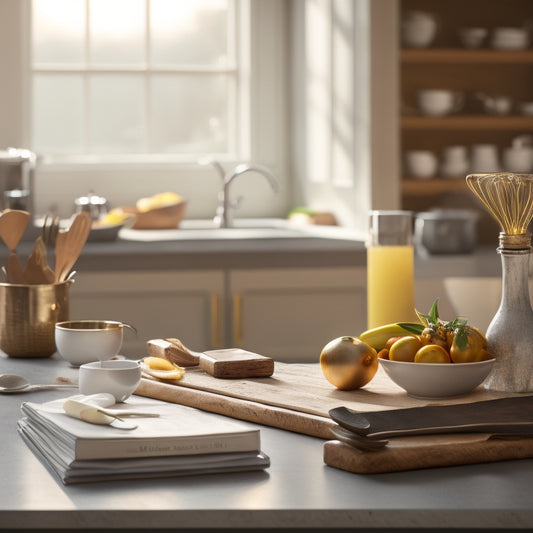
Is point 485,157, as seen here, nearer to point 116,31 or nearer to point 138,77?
point 138,77

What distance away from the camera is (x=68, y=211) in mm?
4371

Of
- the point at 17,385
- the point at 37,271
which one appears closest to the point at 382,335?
the point at 17,385

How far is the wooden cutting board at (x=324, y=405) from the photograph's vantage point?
111 centimetres

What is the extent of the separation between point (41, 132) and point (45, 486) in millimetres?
3569

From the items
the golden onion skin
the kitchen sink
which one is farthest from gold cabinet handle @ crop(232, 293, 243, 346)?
the golden onion skin

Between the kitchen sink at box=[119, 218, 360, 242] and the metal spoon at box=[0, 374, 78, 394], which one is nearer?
the metal spoon at box=[0, 374, 78, 394]

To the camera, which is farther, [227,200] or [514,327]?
[227,200]

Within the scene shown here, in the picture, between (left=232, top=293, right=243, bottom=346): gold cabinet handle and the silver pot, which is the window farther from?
(left=232, top=293, right=243, bottom=346): gold cabinet handle

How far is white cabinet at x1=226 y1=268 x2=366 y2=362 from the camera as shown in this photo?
3.39m

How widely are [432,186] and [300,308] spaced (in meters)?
0.92

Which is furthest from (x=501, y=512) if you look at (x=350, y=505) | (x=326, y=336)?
(x=326, y=336)

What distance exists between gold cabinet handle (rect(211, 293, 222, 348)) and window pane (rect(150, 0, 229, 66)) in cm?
157

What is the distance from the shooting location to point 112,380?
1342mm

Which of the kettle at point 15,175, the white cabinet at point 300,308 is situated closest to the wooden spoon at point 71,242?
the white cabinet at point 300,308
